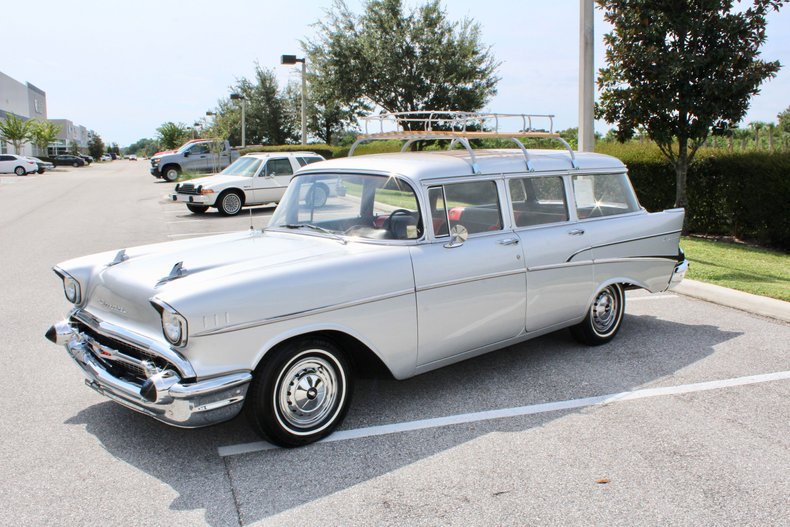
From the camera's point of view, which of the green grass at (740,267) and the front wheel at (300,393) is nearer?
the front wheel at (300,393)

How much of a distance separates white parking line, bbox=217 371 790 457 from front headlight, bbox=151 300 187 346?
0.80 m

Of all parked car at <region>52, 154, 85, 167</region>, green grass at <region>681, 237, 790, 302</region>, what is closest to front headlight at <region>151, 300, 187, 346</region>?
green grass at <region>681, 237, 790, 302</region>

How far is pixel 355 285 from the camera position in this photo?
4.20m

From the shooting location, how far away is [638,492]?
354 cm

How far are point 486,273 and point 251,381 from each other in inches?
73.9

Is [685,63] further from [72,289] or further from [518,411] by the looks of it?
[72,289]

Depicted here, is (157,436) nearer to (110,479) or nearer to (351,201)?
(110,479)

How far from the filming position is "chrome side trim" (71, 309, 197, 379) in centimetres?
364

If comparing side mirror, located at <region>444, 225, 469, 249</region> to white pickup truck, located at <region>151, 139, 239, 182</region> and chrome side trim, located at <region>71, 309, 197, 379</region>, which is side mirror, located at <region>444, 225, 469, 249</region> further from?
white pickup truck, located at <region>151, 139, 239, 182</region>

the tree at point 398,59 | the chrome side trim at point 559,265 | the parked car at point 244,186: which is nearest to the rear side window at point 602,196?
the chrome side trim at point 559,265

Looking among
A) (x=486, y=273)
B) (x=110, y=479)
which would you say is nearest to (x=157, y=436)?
(x=110, y=479)

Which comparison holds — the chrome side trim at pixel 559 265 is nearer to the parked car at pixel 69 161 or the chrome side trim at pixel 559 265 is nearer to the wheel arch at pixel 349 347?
the wheel arch at pixel 349 347

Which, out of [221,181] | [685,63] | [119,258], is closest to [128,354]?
[119,258]

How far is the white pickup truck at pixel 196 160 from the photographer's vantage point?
105ft
